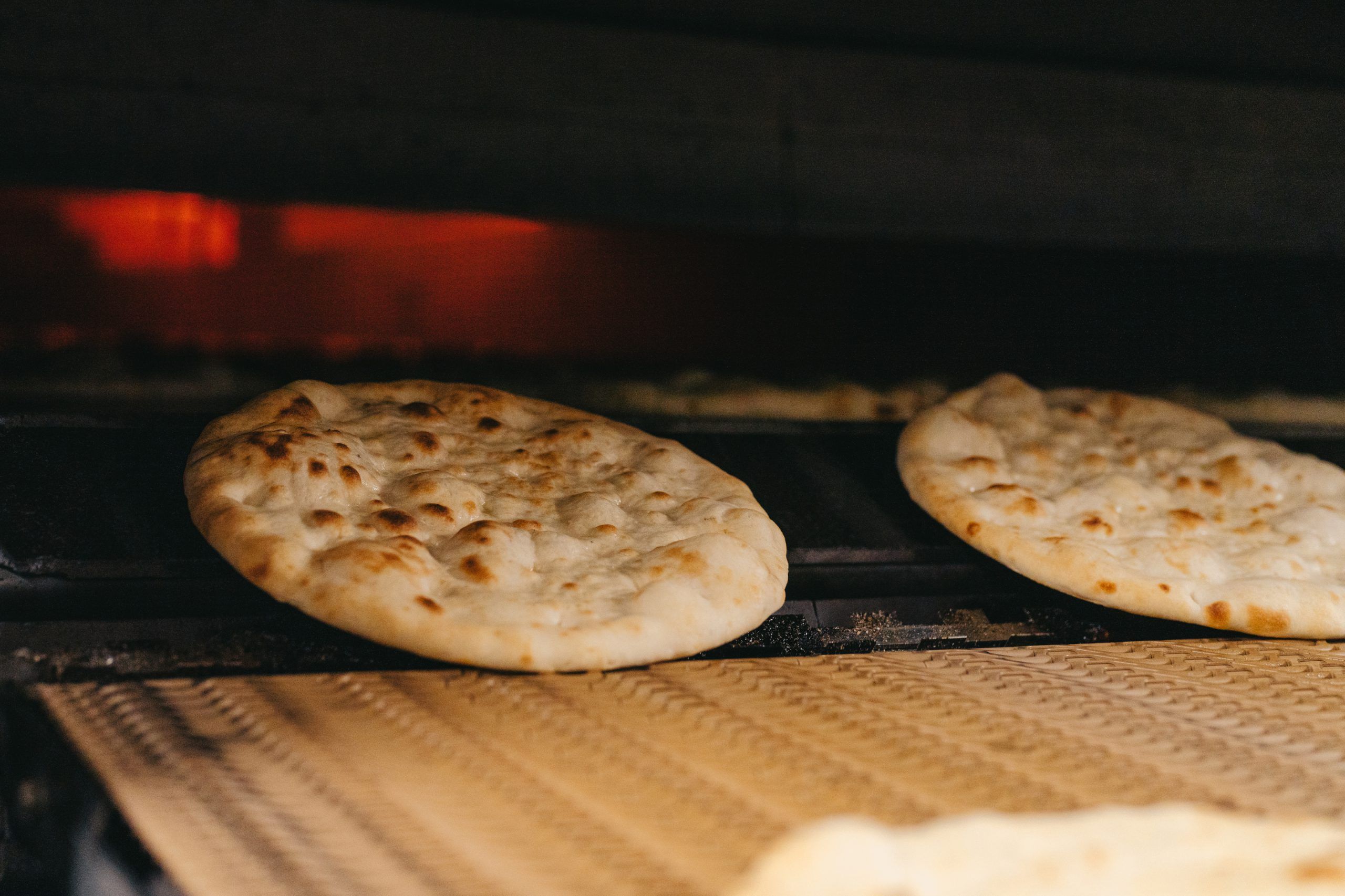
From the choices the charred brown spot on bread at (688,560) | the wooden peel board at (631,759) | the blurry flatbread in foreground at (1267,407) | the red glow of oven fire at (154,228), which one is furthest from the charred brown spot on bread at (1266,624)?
the red glow of oven fire at (154,228)

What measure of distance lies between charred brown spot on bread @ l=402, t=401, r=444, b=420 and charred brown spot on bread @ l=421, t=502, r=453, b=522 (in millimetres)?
326

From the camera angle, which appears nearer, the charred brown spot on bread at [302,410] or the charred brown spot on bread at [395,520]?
the charred brown spot on bread at [395,520]

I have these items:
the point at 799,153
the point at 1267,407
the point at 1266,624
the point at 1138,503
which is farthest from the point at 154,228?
the point at 1267,407

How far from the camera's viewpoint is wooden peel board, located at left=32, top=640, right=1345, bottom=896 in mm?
829

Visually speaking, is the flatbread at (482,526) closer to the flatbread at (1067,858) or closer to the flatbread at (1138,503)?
the flatbread at (1138,503)

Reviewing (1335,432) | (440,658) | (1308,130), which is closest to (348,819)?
(440,658)

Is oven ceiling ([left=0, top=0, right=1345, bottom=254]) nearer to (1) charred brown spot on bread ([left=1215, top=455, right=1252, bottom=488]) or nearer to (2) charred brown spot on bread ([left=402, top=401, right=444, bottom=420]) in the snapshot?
(2) charred brown spot on bread ([left=402, top=401, right=444, bottom=420])

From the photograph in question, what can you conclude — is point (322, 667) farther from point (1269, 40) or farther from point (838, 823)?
point (1269, 40)

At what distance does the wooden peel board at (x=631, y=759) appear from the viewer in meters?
0.83

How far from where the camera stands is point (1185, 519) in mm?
1927

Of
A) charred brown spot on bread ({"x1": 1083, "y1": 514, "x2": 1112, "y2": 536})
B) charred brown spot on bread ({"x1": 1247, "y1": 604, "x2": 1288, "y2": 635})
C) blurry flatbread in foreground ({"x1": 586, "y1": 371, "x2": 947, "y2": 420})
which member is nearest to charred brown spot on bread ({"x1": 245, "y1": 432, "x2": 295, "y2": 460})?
blurry flatbread in foreground ({"x1": 586, "y1": 371, "x2": 947, "y2": 420})

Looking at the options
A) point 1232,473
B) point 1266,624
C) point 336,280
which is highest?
point 336,280

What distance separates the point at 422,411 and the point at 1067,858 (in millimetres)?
1358

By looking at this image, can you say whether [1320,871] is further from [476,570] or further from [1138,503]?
[1138,503]
